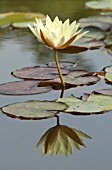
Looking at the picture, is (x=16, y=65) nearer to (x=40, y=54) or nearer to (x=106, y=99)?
(x=40, y=54)

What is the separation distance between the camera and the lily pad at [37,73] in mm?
1699

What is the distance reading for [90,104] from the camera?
4.63ft

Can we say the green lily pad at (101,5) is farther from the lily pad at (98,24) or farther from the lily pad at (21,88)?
the lily pad at (21,88)

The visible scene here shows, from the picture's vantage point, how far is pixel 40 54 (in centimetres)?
204

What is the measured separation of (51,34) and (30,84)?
218 mm

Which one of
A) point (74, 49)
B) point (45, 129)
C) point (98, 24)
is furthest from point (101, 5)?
point (45, 129)

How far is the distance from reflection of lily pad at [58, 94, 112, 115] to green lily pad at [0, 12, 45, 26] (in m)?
1.34

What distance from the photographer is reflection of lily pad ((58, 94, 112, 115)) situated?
1.38 m

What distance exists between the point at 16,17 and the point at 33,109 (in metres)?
1.50

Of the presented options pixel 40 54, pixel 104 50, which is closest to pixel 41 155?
pixel 40 54

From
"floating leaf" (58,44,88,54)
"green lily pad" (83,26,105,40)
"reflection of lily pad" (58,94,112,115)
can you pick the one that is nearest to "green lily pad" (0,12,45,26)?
"green lily pad" (83,26,105,40)

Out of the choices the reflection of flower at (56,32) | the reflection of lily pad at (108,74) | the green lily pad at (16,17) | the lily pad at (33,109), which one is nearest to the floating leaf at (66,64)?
the reflection of lily pad at (108,74)

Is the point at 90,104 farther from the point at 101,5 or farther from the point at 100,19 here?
the point at 101,5

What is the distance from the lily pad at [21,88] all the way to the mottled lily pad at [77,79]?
0.04 meters
